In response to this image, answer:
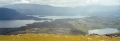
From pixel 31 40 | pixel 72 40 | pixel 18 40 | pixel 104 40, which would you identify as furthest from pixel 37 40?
pixel 104 40

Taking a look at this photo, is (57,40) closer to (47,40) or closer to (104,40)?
(47,40)

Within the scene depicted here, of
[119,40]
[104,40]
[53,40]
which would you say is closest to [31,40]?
[53,40]

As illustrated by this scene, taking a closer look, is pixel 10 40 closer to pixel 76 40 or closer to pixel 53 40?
pixel 53 40

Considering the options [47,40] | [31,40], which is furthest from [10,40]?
[47,40]

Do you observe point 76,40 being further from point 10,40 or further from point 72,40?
point 10,40

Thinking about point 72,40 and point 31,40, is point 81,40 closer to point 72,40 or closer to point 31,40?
point 72,40

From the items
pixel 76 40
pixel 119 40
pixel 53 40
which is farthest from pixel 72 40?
pixel 119 40

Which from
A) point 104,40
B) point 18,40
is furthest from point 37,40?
point 104,40
